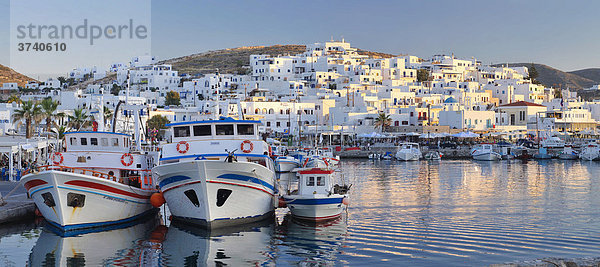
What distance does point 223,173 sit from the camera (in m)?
23.0

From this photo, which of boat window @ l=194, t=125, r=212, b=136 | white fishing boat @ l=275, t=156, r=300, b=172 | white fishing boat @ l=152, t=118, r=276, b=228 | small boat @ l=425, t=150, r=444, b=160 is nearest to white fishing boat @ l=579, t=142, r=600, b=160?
small boat @ l=425, t=150, r=444, b=160

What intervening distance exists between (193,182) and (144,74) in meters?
118

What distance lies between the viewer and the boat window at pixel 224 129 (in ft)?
84.9

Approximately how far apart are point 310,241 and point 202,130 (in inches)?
276

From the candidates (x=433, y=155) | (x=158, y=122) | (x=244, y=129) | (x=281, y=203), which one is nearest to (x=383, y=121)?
(x=433, y=155)

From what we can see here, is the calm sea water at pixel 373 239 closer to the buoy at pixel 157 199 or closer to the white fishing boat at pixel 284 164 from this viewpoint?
the buoy at pixel 157 199

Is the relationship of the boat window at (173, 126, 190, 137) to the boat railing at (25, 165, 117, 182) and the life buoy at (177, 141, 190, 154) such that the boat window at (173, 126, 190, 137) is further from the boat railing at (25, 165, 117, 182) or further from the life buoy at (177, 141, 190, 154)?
the boat railing at (25, 165, 117, 182)

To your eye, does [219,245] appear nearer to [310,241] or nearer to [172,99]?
[310,241]

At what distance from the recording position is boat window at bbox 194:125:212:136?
25875 mm

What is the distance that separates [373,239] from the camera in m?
21.9

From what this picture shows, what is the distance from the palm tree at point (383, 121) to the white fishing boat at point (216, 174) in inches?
2293

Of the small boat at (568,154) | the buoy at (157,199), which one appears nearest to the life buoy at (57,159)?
the buoy at (157,199)

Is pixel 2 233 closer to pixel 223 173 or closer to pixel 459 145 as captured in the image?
pixel 223 173

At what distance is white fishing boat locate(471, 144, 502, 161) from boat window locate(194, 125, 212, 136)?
4967 centimetres
